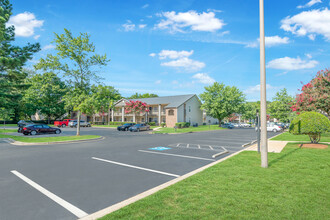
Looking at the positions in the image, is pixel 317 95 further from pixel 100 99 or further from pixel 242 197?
pixel 100 99

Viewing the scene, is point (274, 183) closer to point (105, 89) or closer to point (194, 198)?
point (194, 198)

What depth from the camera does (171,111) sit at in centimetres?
4450

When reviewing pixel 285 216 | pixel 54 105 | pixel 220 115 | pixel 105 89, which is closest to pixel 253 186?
pixel 285 216

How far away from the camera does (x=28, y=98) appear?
45.8 m

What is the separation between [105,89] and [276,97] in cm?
5256

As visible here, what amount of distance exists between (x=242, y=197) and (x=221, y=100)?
45873mm

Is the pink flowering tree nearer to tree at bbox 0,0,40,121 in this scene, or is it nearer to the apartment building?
the apartment building

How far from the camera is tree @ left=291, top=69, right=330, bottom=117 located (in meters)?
18.9

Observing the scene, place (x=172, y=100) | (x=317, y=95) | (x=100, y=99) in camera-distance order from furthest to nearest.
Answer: (x=172, y=100) → (x=100, y=99) → (x=317, y=95)

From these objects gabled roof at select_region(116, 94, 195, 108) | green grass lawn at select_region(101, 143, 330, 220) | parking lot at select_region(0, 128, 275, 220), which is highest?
gabled roof at select_region(116, 94, 195, 108)

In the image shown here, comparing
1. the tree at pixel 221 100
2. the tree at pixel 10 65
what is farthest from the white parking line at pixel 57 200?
the tree at pixel 221 100

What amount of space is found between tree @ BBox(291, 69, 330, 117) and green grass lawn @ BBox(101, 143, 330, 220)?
643 inches

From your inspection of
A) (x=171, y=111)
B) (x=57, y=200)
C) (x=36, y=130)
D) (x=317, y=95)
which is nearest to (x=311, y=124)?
(x=317, y=95)

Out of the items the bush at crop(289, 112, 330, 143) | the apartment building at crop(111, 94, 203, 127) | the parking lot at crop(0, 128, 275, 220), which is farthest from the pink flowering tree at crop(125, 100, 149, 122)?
the parking lot at crop(0, 128, 275, 220)
